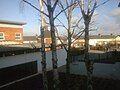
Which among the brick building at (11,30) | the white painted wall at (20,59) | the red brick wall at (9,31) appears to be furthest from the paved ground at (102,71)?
the red brick wall at (9,31)

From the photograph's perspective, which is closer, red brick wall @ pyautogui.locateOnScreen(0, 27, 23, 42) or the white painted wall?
the white painted wall

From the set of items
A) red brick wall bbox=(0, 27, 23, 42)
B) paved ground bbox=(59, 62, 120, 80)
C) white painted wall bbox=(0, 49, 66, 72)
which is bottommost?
paved ground bbox=(59, 62, 120, 80)

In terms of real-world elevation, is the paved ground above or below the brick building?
below

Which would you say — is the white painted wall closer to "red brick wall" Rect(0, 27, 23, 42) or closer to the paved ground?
the paved ground

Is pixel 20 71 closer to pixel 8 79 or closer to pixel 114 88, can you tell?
pixel 8 79

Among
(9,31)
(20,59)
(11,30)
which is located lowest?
(20,59)

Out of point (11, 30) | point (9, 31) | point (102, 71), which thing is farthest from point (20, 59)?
point (11, 30)

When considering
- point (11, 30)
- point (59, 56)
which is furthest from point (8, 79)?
point (11, 30)

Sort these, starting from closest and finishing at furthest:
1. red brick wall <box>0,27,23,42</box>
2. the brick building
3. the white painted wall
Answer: the white painted wall
the brick building
red brick wall <box>0,27,23,42</box>

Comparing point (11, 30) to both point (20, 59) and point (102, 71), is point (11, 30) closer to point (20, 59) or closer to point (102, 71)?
point (20, 59)

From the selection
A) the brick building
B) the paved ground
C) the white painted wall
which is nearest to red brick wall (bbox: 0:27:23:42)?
the brick building

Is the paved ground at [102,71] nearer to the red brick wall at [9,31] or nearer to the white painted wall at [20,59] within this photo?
the white painted wall at [20,59]

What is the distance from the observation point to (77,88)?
640 inches

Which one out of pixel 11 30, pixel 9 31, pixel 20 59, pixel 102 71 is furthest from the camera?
pixel 11 30
